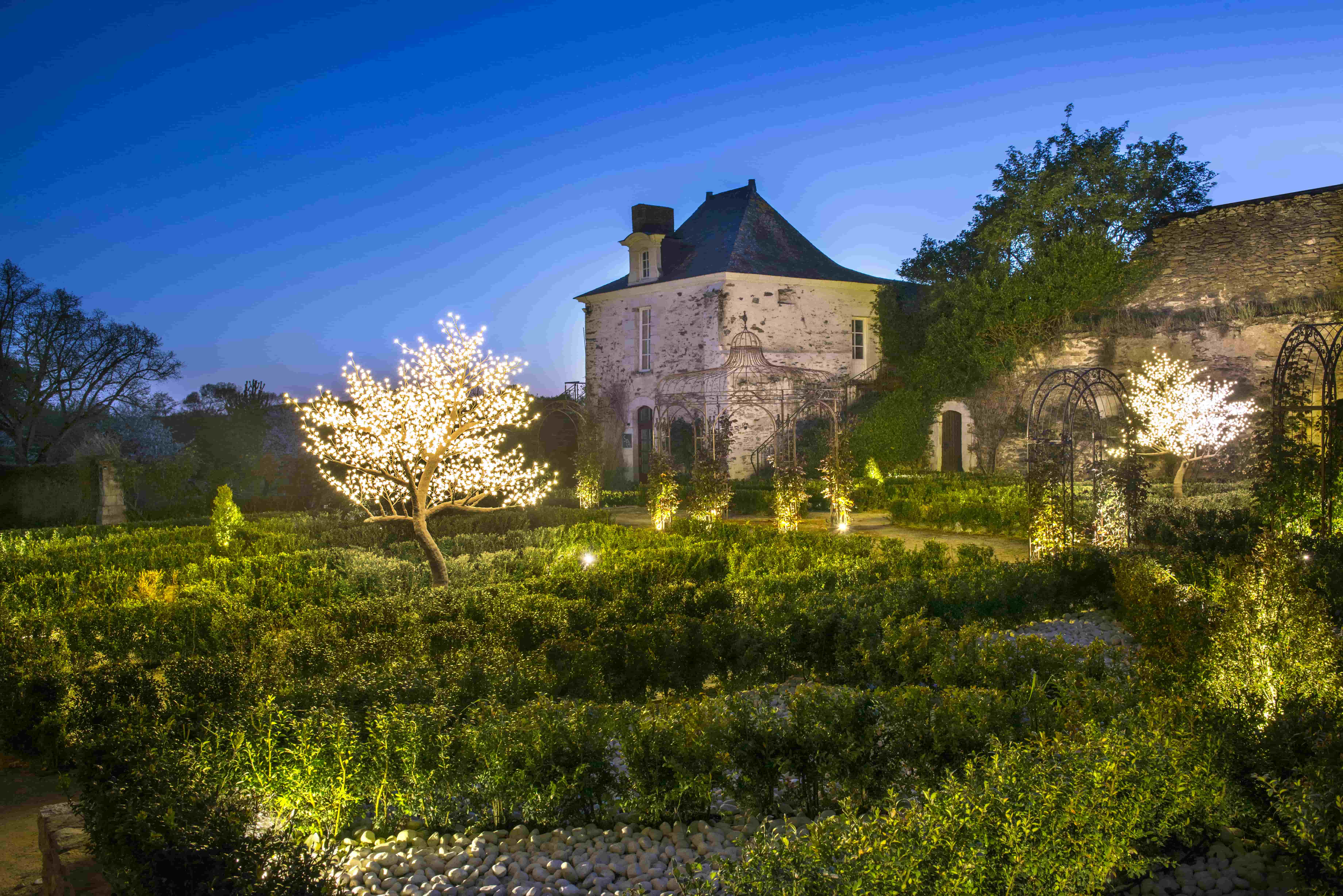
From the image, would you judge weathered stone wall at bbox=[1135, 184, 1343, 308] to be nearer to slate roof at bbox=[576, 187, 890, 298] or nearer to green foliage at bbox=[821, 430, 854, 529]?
slate roof at bbox=[576, 187, 890, 298]

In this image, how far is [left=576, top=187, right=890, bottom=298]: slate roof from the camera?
22516 millimetres

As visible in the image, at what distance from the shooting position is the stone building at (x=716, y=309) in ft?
72.8

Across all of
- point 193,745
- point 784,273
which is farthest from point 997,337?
point 193,745

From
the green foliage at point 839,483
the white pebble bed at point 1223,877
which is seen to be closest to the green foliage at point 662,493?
the green foliage at point 839,483

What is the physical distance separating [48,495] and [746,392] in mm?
15830

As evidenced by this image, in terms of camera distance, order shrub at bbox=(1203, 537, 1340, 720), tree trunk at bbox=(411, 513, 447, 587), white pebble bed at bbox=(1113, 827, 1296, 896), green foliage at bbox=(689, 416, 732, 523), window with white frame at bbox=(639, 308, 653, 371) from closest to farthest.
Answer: white pebble bed at bbox=(1113, 827, 1296, 896) → shrub at bbox=(1203, 537, 1340, 720) → tree trunk at bbox=(411, 513, 447, 587) → green foliage at bbox=(689, 416, 732, 523) → window with white frame at bbox=(639, 308, 653, 371)

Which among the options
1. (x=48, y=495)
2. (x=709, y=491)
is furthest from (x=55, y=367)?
(x=709, y=491)

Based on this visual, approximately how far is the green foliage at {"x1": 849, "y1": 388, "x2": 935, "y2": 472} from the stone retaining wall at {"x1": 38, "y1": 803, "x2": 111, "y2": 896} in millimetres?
18896

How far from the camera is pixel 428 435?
8.38 meters

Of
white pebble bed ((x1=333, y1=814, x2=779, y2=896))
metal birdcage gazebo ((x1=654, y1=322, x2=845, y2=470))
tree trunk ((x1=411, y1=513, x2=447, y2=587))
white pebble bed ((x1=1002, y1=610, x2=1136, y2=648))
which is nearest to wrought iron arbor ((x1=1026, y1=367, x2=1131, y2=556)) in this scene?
white pebble bed ((x1=1002, y1=610, x2=1136, y2=648))

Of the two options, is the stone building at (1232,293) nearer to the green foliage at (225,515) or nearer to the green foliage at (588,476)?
the green foliage at (588,476)

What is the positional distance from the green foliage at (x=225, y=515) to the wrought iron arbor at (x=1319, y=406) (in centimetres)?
1231

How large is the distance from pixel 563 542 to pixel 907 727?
7.03 metres

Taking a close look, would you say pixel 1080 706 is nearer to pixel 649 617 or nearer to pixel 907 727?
pixel 907 727
